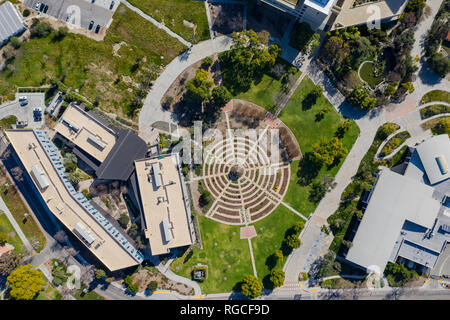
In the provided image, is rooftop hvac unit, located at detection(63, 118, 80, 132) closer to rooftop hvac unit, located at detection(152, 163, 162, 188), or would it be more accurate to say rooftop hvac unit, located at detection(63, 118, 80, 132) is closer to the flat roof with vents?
the flat roof with vents

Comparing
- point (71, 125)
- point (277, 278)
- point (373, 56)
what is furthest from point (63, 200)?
point (373, 56)

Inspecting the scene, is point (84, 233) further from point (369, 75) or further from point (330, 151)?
point (369, 75)

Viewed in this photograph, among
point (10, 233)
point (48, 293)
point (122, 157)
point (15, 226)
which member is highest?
point (122, 157)

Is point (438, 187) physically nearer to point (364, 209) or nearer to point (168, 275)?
point (364, 209)

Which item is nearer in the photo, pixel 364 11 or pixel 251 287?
pixel 251 287

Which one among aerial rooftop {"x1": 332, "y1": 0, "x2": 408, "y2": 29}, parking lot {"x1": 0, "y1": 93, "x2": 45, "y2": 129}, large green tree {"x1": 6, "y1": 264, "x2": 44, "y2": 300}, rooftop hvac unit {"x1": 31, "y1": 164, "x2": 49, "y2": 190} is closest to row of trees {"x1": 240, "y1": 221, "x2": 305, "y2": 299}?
large green tree {"x1": 6, "y1": 264, "x2": 44, "y2": 300}

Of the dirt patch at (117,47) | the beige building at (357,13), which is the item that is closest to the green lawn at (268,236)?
the beige building at (357,13)
